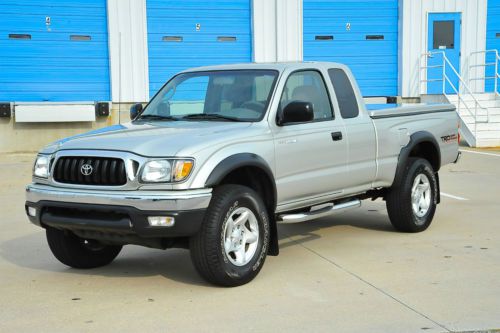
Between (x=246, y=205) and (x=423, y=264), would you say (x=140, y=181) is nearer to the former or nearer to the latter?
(x=246, y=205)

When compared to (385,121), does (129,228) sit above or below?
below

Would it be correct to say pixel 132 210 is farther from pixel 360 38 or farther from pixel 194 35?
pixel 360 38

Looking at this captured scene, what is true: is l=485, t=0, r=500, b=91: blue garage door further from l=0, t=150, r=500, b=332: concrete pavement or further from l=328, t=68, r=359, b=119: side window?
l=328, t=68, r=359, b=119: side window

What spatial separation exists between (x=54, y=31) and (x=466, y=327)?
15.1 m

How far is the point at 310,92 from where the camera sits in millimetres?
6965

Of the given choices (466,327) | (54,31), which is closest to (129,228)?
(466,327)

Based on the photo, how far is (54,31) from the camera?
17.8 metres

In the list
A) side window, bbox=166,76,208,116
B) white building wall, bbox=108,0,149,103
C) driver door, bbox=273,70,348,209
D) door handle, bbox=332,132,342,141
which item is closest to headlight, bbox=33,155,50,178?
side window, bbox=166,76,208,116

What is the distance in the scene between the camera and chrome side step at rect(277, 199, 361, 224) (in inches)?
253

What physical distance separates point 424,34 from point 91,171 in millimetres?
16055

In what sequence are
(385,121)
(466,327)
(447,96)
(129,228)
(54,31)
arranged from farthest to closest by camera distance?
(447,96)
(54,31)
(385,121)
(129,228)
(466,327)

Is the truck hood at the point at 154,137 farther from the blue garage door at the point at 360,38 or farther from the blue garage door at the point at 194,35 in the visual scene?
the blue garage door at the point at 360,38

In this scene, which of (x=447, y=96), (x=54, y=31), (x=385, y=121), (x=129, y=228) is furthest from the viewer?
(x=447, y=96)

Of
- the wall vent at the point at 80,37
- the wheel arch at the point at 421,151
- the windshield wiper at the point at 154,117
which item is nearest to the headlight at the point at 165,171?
the windshield wiper at the point at 154,117
